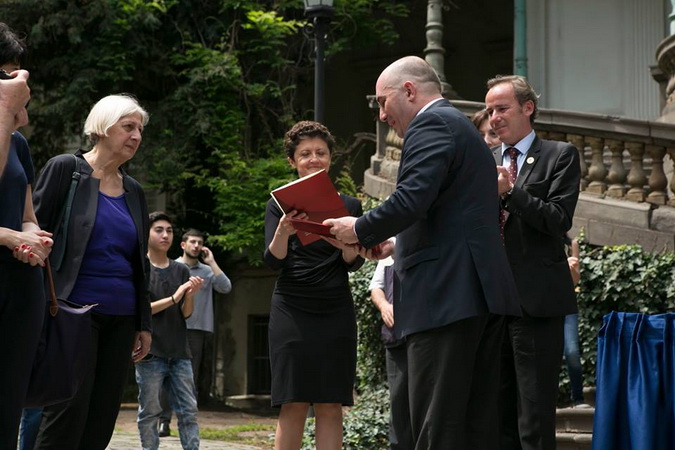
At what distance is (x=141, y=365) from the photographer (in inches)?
372

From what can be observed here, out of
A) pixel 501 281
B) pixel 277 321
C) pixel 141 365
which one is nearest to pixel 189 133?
pixel 141 365

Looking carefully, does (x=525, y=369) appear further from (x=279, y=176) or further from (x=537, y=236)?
(x=279, y=176)

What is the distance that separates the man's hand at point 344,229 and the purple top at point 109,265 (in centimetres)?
117

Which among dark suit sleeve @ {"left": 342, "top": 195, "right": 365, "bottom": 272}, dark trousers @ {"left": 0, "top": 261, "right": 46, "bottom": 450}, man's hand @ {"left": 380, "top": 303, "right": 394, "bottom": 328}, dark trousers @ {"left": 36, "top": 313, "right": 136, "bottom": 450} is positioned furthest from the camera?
man's hand @ {"left": 380, "top": 303, "right": 394, "bottom": 328}

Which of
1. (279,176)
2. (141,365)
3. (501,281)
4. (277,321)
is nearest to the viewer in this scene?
(501,281)

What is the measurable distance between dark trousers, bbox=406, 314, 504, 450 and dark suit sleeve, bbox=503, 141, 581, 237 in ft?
2.73

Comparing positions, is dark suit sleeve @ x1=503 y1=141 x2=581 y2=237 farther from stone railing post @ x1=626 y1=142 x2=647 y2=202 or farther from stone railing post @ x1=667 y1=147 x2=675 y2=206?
stone railing post @ x1=626 y1=142 x2=647 y2=202

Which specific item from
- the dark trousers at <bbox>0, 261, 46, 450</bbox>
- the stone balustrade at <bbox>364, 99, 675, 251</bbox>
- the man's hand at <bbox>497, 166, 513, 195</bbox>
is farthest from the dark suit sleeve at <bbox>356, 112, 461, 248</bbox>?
the stone balustrade at <bbox>364, 99, 675, 251</bbox>

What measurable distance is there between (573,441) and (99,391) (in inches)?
173

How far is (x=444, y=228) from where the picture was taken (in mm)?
5176

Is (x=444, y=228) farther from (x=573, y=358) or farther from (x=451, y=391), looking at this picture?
(x=573, y=358)

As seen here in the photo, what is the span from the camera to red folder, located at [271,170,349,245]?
5.68m

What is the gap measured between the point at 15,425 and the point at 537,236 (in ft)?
9.70

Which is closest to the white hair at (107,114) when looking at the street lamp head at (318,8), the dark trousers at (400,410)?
the dark trousers at (400,410)
